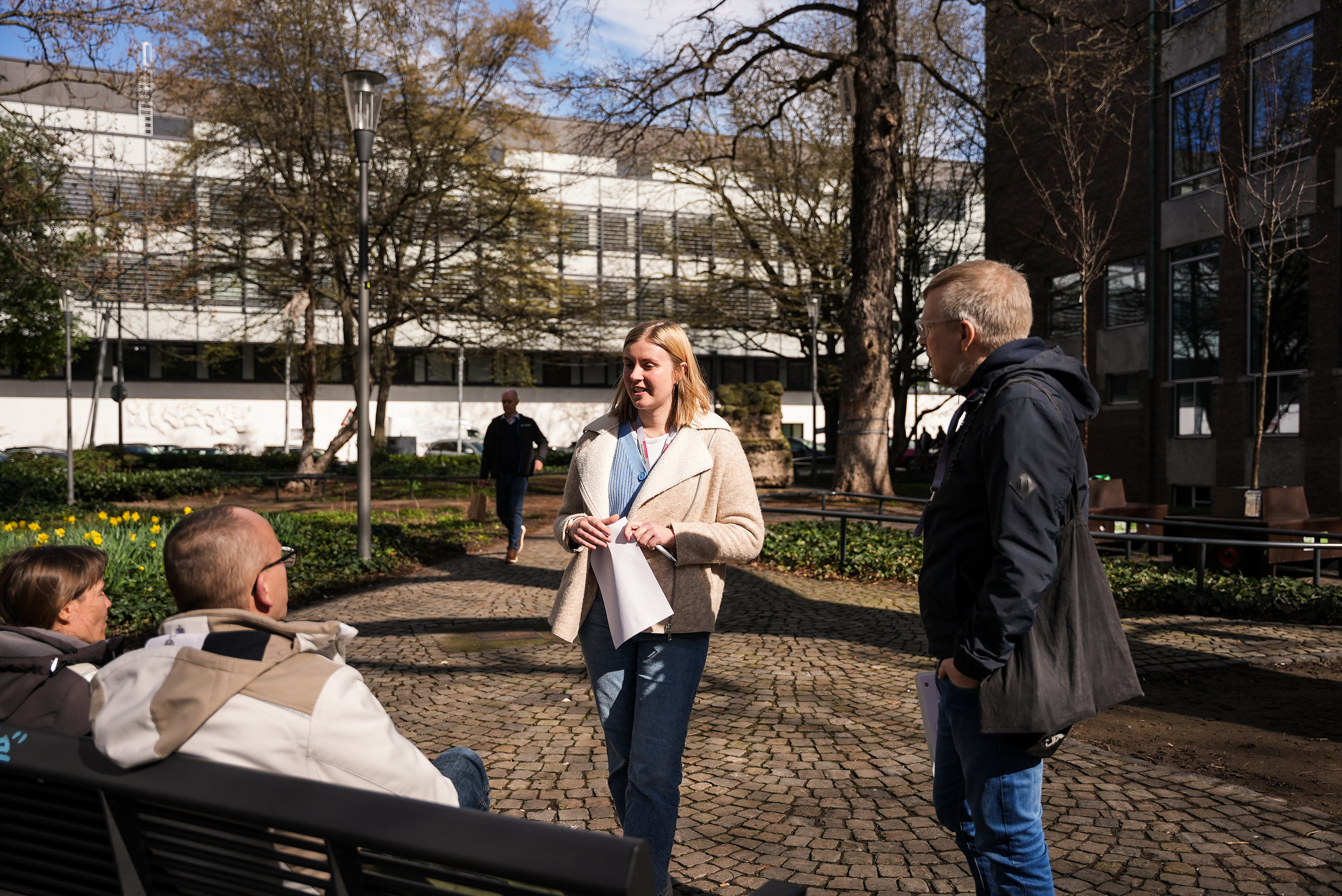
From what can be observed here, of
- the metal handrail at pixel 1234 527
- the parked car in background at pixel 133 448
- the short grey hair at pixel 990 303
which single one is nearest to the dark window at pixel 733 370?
the parked car in background at pixel 133 448

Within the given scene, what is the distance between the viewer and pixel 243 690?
193 centimetres

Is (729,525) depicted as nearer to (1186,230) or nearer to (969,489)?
(969,489)

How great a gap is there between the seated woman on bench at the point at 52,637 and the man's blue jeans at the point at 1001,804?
6.99 ft

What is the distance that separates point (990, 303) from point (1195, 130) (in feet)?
73.9

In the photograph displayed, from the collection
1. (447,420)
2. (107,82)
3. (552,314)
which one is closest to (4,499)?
(107,82)

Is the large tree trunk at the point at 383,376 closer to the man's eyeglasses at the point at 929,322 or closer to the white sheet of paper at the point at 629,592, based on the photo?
the white sheet of paper at the point at 629,592

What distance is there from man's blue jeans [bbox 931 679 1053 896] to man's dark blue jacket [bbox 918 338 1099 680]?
177 millimetres

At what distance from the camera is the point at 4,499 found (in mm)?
17625

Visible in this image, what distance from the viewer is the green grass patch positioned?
832 centimetres

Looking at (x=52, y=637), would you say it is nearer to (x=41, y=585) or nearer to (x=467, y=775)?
(x=41, y=585)

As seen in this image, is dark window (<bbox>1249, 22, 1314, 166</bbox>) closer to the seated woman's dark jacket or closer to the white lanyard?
the white lanyard

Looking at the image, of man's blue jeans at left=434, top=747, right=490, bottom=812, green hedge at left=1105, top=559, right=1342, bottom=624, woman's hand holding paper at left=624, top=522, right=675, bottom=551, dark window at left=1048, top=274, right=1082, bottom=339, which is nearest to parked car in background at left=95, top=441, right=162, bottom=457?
dark window at left=1048, top=274, right=1082, bottom=339

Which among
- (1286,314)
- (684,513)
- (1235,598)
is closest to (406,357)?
(1286,314)

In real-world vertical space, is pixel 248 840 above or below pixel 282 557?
below
